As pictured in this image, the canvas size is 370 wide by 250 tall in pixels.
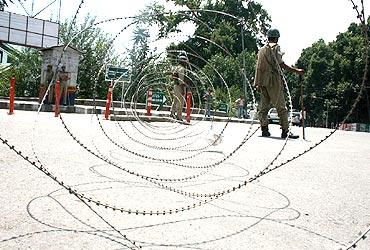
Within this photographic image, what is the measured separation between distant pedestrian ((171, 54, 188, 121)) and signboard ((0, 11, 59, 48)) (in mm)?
9882

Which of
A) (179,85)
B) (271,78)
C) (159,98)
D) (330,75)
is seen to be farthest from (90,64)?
(330,75)

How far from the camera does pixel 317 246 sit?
2793 millimetres

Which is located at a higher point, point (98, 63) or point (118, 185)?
point (98, 63)

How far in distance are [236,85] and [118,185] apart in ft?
76.2

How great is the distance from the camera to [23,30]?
20719 mm

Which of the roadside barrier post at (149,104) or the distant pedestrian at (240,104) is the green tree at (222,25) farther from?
the roadside barrier post at (149,104)

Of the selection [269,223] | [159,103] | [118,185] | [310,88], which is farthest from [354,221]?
[310,88]

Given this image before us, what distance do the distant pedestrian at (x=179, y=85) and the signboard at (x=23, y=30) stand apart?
389 inches

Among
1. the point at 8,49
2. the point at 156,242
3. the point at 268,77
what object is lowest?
the point at 156,242

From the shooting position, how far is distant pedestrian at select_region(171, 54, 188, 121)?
11973mm

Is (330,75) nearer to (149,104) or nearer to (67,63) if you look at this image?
(67,63)

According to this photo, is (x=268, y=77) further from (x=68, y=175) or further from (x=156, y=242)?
(x=156, y=242)

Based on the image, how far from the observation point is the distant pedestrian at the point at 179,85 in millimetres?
11973

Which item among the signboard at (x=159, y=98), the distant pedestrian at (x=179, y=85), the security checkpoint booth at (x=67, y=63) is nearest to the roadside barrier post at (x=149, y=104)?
the distant pedestrian at (x=179, y=85)
